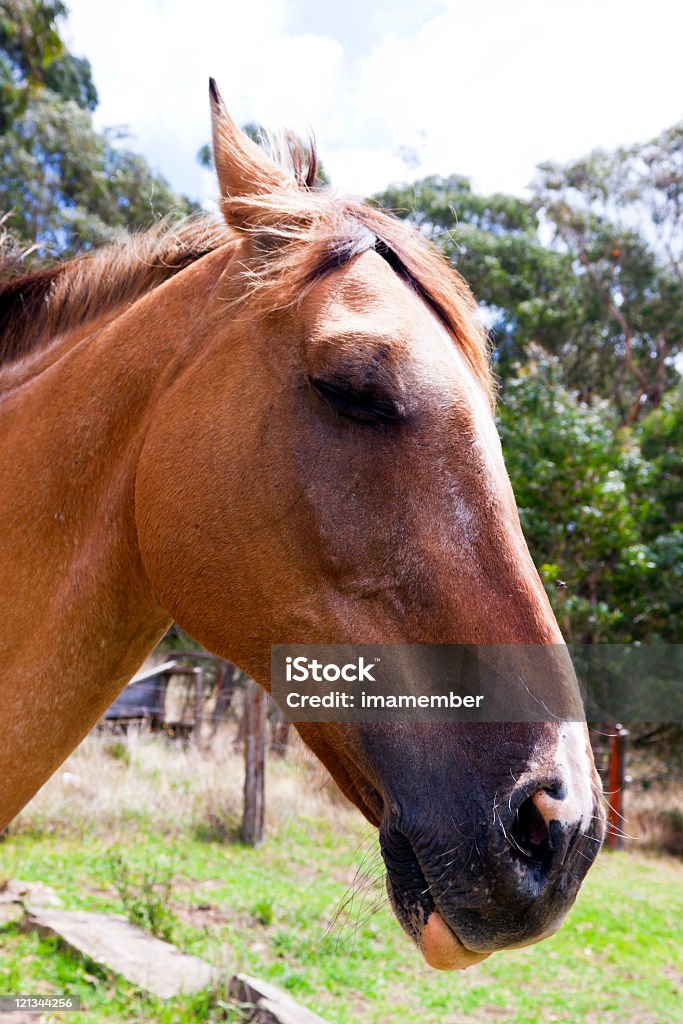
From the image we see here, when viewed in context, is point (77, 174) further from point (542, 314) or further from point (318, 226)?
point (318, 226)

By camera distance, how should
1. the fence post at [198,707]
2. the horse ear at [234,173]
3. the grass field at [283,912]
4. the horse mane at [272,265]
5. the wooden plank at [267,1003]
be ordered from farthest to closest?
the fence post at [198,707]
the grass field at [283,912]
the wooden plank at [267,1003]
the horse ear at [234,173]
the horse mane at [272,265]

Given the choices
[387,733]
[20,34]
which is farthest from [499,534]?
[20,34]

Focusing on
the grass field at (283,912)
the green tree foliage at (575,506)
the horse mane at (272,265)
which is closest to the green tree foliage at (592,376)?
the green tree foliage at (575,506)

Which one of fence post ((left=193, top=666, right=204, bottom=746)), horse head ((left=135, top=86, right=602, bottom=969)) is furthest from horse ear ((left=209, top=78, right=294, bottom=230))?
fence post ((left=193, top=666, right=204, bottom=746))

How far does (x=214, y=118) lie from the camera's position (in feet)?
5.73

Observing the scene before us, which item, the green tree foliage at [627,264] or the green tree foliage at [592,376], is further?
the green tree foliage at [627,264]

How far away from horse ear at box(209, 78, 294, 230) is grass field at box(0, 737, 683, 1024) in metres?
1.33

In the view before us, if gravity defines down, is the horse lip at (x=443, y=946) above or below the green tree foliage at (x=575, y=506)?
below

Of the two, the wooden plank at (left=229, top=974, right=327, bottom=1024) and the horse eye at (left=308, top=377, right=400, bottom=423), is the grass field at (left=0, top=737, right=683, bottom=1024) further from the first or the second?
the horse eye at (left=308, top=377, right=400, bottom=423)

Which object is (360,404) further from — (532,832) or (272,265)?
(532,832)

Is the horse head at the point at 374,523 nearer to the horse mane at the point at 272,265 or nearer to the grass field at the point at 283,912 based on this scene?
the horse mane at the point at 272,265

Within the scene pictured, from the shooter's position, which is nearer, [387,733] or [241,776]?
[387,733]

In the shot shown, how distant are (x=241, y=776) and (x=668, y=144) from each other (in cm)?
1790

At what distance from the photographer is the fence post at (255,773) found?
7.65m
